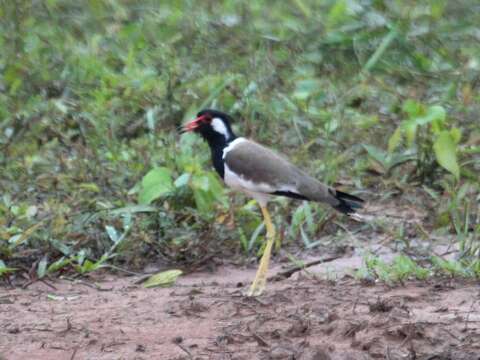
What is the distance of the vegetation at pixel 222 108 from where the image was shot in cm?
659

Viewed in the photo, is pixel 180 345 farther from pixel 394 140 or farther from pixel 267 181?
pixel 394 140

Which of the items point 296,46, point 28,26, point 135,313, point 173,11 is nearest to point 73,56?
point 28,26

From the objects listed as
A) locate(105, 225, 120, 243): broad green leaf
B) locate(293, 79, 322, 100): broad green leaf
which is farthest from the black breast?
locate(293, 79, 322, 100): broad green leaf

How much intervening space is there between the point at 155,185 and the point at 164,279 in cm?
90

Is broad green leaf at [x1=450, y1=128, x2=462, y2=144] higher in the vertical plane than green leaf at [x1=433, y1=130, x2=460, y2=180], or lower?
higher

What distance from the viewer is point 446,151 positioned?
6.95 m

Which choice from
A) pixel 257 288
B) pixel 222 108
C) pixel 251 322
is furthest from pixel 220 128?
pixel 222 108

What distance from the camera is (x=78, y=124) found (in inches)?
→ 327

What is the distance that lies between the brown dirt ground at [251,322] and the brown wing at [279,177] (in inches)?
18.1

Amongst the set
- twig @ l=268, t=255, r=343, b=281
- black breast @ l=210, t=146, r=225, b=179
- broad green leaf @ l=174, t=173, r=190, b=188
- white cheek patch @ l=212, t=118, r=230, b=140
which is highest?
white cheek patch @ l=212, t=118, r=230, b=140

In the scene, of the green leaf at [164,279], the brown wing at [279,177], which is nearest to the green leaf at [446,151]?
the brown wing at [279,177]

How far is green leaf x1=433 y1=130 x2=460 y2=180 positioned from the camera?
22.6 ft

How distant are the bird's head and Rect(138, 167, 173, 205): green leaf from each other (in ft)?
1.94

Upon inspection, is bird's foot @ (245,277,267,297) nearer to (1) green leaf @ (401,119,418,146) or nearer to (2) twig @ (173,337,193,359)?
(2) twig @ (173,337,193,359)
